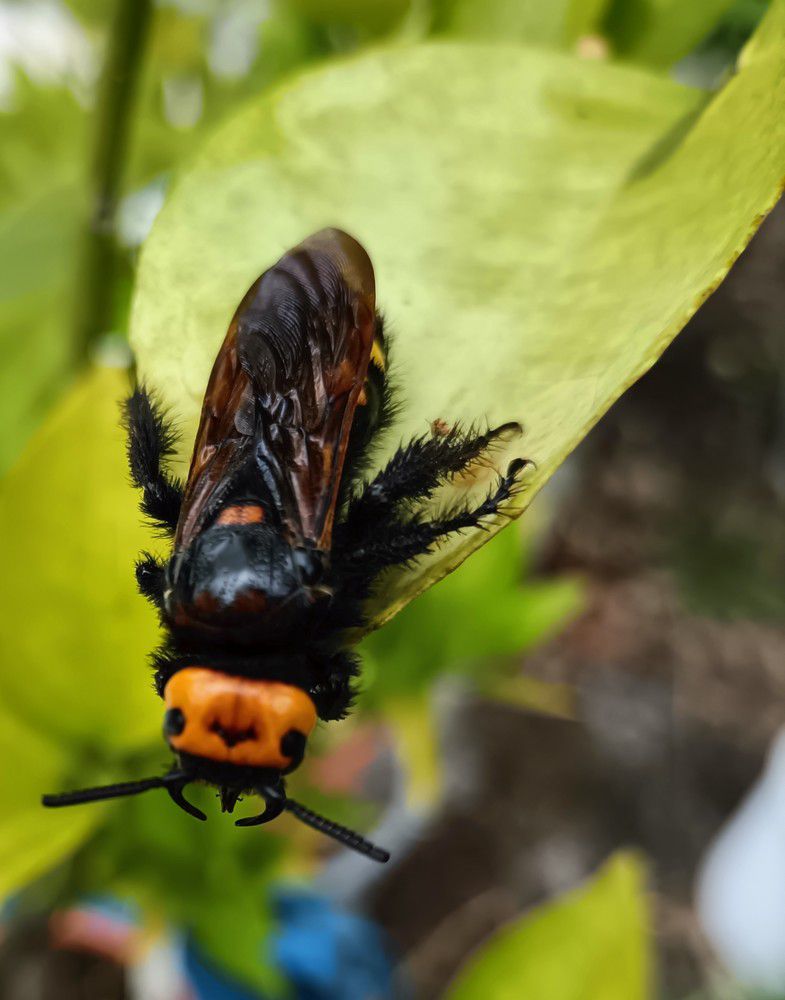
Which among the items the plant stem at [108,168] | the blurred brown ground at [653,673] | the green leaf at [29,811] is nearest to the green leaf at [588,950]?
the green leaf at [29,811]

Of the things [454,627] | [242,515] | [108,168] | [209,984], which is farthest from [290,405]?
[209,984]

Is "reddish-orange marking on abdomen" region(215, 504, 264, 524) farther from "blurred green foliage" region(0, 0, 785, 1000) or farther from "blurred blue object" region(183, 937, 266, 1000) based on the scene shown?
"blurred blue object" region(183, 937, 266, 1000)

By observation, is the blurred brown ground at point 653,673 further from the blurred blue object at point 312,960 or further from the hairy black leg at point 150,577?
the hairy black leg at point 150,577

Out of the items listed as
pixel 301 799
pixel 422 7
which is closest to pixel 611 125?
pixel 422 7

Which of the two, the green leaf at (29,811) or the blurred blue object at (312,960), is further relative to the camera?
the blurred blue object at (312,960)

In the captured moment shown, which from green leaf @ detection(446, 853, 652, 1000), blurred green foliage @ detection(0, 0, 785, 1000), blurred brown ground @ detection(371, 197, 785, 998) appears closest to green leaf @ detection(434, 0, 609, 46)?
blurred green foliage @ detection(0, 0, 785, 1000)

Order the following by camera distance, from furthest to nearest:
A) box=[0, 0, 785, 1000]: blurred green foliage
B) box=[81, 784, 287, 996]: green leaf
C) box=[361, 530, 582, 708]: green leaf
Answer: box=[361, 530, 582, 708]: green leaf < box=[81, 784, 287, 996]: green leaf < box=[0, 0, 785, 1000]: blurred green foliage

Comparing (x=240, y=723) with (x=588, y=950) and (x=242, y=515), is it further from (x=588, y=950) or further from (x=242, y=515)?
(x=588, y=950)

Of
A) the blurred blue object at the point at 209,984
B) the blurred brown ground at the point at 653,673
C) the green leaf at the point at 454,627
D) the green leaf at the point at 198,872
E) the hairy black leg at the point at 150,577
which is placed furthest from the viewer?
the blurred brown ground at the point at 653,673
